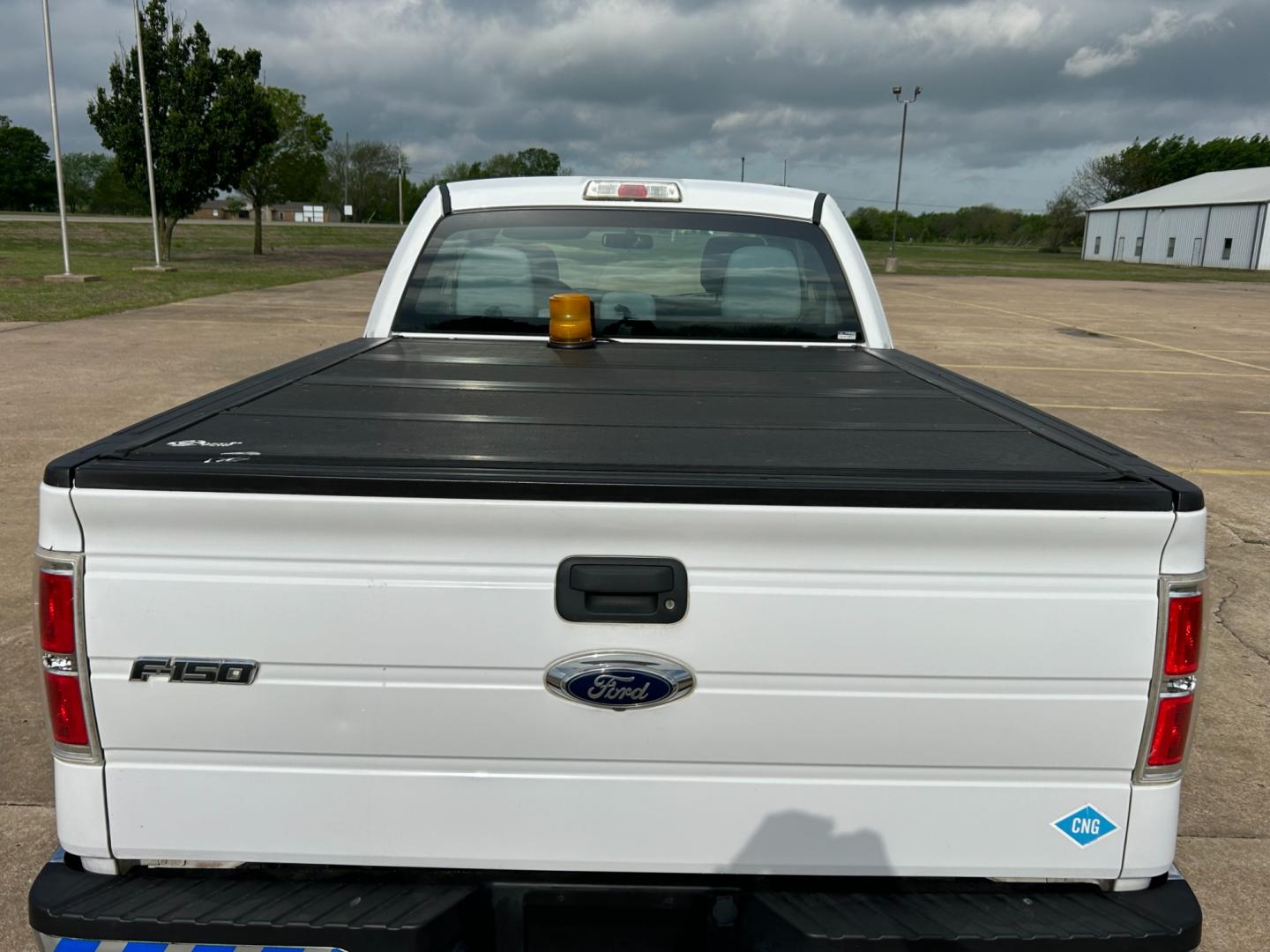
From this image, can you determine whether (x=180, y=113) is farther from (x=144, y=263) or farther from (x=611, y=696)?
(x=611, y=696)

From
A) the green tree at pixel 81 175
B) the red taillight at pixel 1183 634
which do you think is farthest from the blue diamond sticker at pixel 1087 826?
the green tree at pixel 81 175

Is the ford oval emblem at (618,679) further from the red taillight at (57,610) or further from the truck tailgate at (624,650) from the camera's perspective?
the red taillight at (57,610)

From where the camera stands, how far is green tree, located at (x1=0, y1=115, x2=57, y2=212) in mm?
109188

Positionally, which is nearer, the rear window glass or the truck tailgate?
the truck tailgate

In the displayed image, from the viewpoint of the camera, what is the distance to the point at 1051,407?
1120 centimetres

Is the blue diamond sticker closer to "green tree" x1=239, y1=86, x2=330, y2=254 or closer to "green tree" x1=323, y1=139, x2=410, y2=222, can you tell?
"green tree" x1=239, y1=86, x2=330, y2=254

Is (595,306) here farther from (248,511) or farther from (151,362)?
→ (151,362)

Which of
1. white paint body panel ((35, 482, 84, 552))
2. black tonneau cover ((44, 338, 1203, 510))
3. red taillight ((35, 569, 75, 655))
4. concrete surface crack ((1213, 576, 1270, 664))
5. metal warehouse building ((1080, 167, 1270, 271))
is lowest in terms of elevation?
concrete surface crack ((1213, 576, 1270, 664))

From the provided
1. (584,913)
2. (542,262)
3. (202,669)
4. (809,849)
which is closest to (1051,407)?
(542,262)

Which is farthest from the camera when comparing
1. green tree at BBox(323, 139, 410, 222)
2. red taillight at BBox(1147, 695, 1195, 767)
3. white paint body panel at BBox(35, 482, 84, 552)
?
green tree at BBox(323, 139, 410, 222)

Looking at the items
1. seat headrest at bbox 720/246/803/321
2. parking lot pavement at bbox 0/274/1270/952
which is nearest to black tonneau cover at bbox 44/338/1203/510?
seat headrest at bbox 720/246/803/321

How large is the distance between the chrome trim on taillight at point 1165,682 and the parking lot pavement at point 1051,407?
1.51 m

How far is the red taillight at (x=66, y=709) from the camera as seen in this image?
5.65ft

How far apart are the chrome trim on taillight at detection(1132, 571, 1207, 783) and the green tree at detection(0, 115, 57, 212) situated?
12806cm
